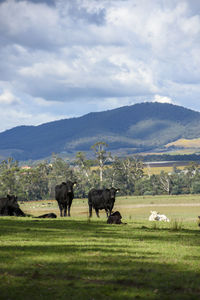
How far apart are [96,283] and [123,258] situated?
3.16 metres

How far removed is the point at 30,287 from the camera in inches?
368

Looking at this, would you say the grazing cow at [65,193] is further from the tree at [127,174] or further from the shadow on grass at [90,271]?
the tree at [127,174]

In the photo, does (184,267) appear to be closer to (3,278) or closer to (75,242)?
(3,278)

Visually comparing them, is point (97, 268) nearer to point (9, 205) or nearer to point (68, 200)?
point (9, 205)

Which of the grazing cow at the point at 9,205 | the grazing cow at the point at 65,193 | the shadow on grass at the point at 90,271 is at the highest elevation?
→ the grazing cow at the point at 65,193

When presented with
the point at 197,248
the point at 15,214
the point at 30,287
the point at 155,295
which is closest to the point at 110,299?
the point at 155,295

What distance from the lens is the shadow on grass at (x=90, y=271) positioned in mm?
9039

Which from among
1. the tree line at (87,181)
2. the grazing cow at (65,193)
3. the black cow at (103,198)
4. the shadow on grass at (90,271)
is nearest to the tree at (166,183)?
the tree line at (87,181)

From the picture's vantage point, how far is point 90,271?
10953 mm

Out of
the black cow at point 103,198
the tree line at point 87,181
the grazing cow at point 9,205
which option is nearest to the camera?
the grazing cow at point 9,205

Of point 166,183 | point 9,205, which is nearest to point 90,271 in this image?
→ point 9,205

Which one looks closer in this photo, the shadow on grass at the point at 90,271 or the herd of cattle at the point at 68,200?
the shadow on grass at the point at 90,271

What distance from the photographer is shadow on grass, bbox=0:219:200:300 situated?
9.04 m

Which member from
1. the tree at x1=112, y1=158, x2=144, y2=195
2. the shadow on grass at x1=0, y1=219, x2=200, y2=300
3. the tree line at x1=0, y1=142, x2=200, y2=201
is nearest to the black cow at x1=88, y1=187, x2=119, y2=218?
the shadow on grass at x1=0, y1=219, x2=200, y2=300
